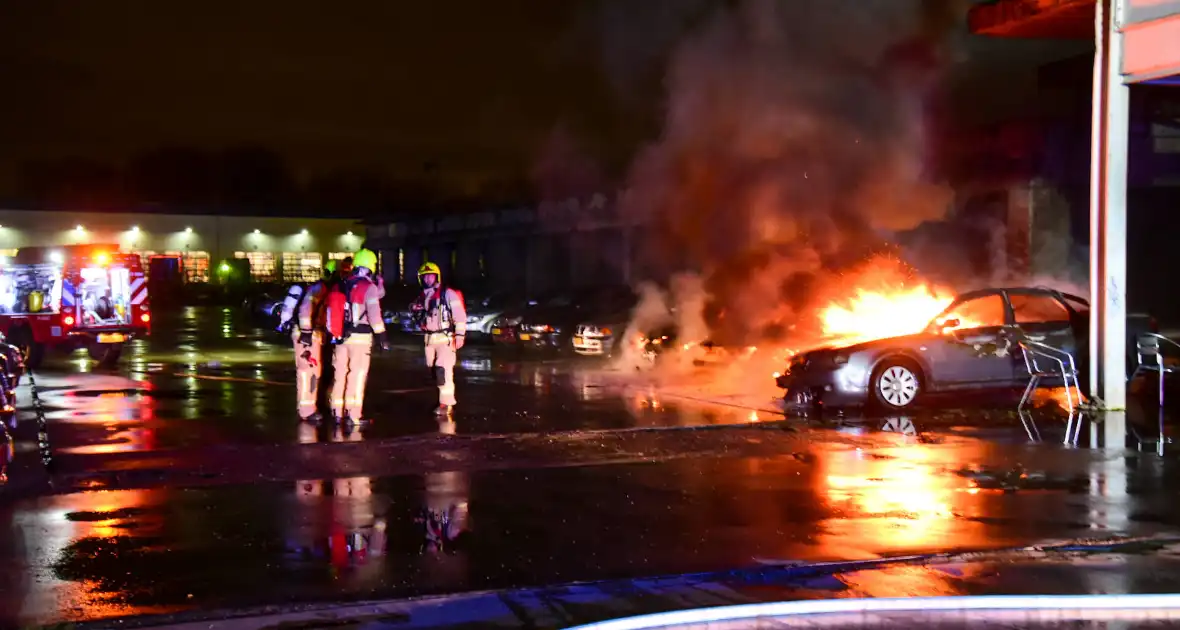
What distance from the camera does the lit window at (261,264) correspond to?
65.2m

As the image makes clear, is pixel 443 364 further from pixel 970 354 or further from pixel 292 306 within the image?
pixel 970 354

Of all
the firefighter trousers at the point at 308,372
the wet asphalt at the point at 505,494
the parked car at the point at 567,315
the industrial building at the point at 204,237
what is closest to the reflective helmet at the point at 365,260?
the firefighter trousers at the point at 308,372

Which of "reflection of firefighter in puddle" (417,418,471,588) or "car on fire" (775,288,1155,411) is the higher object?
"car on fire" (775,288,1155,411)

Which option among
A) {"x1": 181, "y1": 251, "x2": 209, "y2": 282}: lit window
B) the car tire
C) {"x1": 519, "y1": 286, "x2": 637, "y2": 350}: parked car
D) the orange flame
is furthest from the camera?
{"x1": 181, "y1": 251, "x2": 209, "y2": 282}: lit window

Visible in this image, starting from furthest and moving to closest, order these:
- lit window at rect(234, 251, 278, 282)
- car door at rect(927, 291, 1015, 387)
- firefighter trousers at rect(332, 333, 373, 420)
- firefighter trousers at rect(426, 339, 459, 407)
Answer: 1. lit window at rect(234, 251, 278, 282)
2. car door at rect(927, 291, 1015, 387)
3. firefighter trousers at rect(426, 339, 459, 407)
4. firefighter trousers at rect(332, 333, 373, 420)

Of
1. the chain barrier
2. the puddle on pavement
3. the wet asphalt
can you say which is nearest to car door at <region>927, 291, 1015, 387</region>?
the wet asphalt

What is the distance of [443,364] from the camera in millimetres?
12062

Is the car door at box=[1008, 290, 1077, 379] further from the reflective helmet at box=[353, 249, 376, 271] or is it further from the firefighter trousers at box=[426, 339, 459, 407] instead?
the reflective helmet at box=[353, 249, 376, 271]

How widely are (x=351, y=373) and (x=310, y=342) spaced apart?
0.61m

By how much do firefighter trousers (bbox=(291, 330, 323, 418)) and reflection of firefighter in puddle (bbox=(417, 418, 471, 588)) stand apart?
3.33 meters

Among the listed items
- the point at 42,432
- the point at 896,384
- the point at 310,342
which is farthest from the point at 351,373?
the point at 896,384

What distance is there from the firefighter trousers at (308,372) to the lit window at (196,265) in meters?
53.8

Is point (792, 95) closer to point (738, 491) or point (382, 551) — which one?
point (738, 491)

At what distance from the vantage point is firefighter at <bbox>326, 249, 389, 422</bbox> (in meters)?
11.1
